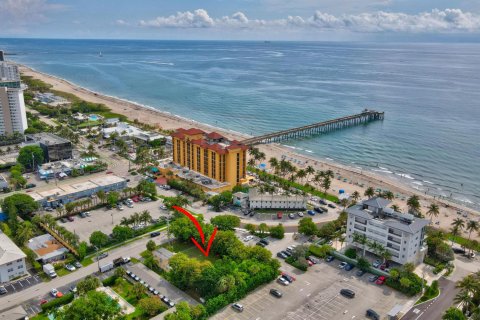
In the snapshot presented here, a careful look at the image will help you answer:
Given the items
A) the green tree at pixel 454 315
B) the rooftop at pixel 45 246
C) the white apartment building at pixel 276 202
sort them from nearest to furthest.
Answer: the green tree at pixel 454 315, the rooftop at pixel 45 246, the white apartment building at pixel 276 202

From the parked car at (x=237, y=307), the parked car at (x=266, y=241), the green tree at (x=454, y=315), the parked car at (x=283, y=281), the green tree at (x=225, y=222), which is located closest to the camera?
the green tree at (x=454, y=315)

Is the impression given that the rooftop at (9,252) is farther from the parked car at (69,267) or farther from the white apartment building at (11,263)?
the parked car at (69,267)

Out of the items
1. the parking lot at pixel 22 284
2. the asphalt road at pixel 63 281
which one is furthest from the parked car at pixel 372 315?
the parking lot at pixel 22 284

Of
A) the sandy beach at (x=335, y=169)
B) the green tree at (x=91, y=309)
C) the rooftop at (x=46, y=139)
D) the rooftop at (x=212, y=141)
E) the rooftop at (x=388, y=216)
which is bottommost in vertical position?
the sandy beach at (x=335, y=169)

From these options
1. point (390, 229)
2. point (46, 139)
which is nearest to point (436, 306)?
point (390, 229)

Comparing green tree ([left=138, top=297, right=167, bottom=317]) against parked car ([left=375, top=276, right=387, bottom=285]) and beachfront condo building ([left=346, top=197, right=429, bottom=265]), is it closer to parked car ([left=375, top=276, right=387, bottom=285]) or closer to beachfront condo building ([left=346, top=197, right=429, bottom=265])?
parked car ([left=375, top=276, right=387, bottom=285])

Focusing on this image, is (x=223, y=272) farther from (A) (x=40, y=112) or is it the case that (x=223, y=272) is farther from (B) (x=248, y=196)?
(A) (x=40, y=112)
